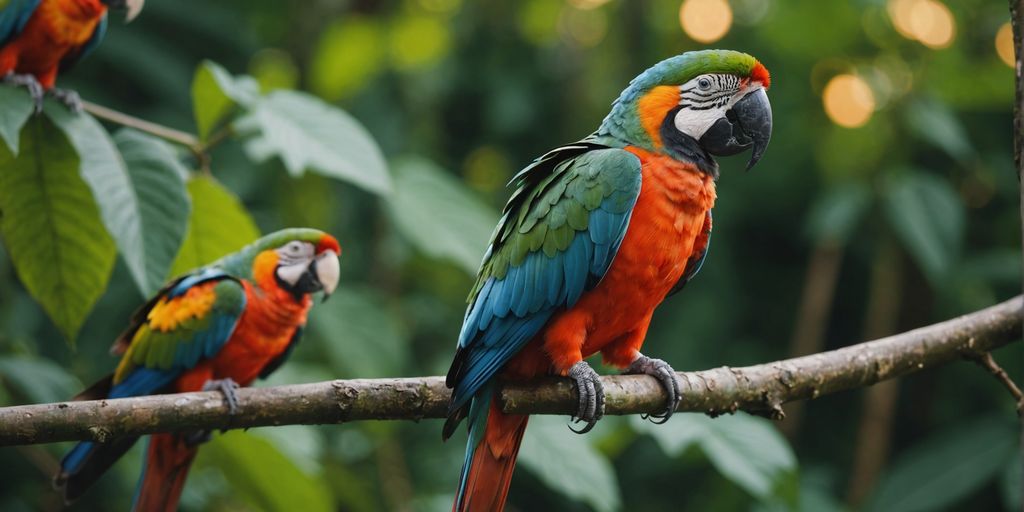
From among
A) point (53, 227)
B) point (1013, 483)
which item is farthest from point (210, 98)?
point (1013, 483)

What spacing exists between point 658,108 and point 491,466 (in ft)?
2.93

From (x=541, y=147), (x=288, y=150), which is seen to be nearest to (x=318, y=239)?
(x=288, y=150)

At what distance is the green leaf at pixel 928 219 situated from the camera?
3402 millimetres

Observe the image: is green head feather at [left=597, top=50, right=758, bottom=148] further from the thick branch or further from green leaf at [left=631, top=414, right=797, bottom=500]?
green leaf at [left=631, top=414, right=797, bottom=500]

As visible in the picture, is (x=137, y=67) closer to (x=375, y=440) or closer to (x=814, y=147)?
(x=375, y=440)

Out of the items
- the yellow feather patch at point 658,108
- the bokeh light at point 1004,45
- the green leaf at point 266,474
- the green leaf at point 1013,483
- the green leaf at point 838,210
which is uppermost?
the bokeh light at point 1004,45

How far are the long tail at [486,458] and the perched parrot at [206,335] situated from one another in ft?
2.64

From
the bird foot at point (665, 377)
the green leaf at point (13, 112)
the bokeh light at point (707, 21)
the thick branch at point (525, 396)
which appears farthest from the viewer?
the bokeh light at point (707, 21)

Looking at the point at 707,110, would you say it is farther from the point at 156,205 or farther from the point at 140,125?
the point at 140,125

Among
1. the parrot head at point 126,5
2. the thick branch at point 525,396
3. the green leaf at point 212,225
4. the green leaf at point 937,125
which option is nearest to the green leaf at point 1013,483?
the thick branch at point 525,396

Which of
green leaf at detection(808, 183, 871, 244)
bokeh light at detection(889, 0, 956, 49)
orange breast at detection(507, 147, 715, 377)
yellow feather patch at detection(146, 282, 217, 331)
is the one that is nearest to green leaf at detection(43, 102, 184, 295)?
yellow feather patch at detection(146, 282, 217, 331)

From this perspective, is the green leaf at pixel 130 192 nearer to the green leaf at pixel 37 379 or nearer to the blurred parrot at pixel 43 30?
the blurred parrot at pixel 43 30

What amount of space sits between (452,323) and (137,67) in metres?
1.68

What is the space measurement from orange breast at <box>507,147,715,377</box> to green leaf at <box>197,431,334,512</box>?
0.76m
